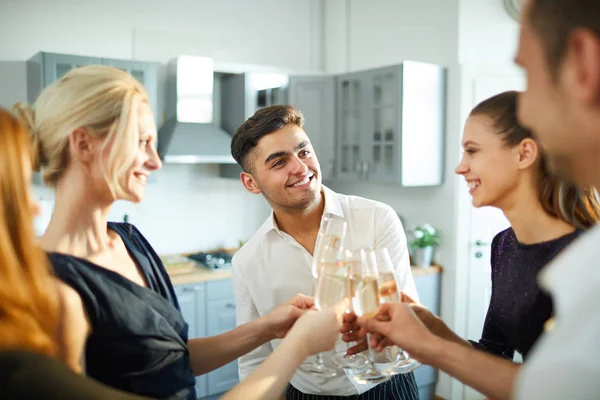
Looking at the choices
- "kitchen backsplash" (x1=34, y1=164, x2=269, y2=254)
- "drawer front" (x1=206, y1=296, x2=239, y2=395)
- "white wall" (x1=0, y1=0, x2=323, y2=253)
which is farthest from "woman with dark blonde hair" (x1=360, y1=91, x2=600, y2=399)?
"kitchen backsplash" (x1=34, y1=164, x2=269, y2=254)

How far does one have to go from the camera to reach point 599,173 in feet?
2.63

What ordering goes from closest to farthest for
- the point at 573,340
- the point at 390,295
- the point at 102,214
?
the point at 573,340 → the point at 102,214 → the point at 390,295

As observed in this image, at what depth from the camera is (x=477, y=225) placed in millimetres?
3748

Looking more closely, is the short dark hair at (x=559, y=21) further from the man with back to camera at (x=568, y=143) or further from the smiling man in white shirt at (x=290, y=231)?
the smiling man in white shirt at (x=290, y=231)

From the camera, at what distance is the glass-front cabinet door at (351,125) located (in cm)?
399

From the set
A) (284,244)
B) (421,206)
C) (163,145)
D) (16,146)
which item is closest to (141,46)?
(163,145)

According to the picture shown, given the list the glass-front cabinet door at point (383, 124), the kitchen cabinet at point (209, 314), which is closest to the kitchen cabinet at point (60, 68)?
the kitchen cabinet at point (209, 314)

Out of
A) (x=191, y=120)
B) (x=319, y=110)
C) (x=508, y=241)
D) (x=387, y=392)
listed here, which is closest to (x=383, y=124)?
(x=319, y=110)

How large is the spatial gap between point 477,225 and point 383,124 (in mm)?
928

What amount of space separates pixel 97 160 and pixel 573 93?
915mm

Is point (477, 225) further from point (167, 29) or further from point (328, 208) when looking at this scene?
point (167, 29)

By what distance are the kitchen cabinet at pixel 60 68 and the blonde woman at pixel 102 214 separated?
2168 millimetres

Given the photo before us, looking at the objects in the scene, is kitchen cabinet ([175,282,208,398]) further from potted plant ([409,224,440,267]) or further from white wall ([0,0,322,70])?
white wall ([0,0,322,70])

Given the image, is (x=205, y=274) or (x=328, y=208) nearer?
(x=328, y=208)
